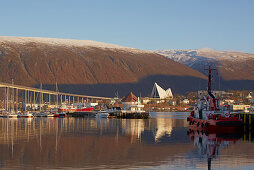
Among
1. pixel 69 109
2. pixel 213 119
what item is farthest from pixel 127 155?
pixel 69 109

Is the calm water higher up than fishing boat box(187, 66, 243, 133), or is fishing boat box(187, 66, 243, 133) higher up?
fishing boat box(187, 66, 243, 133)

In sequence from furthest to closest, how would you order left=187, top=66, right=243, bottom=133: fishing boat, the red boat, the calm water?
the red boat < left=187, top=66, right=243, bottom=133: fishing boat < the calm water

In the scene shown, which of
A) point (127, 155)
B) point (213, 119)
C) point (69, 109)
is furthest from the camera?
point (69, 109)

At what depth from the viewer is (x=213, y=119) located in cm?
6075

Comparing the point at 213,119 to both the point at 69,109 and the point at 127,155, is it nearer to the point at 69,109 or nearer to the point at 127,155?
the point at 127,155

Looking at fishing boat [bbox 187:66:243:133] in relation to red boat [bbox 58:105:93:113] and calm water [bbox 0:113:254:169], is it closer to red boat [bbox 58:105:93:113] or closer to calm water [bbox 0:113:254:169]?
calm water [bbox 0:113:254:169]

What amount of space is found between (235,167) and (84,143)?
18461mm

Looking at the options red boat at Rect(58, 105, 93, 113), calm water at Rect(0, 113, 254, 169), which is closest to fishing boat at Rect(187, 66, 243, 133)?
calm water at Rect(0, 113, 254, 169)

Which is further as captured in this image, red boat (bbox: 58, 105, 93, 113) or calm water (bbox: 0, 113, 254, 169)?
red boat (bbox: 58, 105, 93, 113)

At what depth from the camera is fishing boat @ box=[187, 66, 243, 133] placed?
2330 inches

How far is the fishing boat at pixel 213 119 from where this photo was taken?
59.2 meters

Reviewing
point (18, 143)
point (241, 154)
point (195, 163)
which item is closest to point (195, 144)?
point (241, 154)

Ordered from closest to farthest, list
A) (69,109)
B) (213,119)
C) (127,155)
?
(127,155) < (213,119) < (69,109)

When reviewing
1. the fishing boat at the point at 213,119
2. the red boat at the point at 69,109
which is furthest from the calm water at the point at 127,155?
the red boat at the point at 69,109
